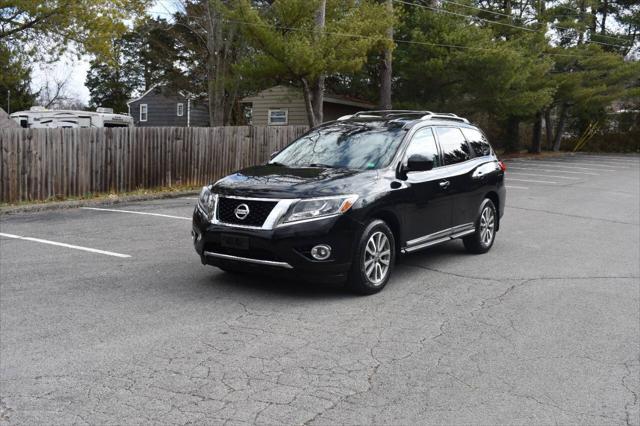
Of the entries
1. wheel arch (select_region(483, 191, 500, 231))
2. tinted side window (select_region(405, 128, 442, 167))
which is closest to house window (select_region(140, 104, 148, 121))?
wheel arch (select_region(483, 191, 500, 231))

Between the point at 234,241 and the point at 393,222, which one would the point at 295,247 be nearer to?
the point at 234,241

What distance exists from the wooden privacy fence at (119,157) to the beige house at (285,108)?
12.4 m

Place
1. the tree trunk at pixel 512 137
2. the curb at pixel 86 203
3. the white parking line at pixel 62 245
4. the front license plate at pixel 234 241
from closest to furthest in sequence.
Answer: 1. the front license plate at pixel 234 241
2. the white parking line at pixel 62 245
3. the curb at pixel 86 203
4. the tree trunk at pixel 512 137

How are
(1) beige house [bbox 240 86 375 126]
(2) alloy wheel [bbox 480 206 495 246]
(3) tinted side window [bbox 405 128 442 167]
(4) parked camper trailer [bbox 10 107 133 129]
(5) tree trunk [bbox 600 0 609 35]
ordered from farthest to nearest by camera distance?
(5) tree trunk [bbox 600 0 609 35] < (1) beige house [bbox 240 86 375 126] < (4) parked camper trailer [bbox 10 107 133 129] < (2) alloy wheel [bbox 480 206 495 246] < (3) tinted side window [bbox 405 128 442 167]

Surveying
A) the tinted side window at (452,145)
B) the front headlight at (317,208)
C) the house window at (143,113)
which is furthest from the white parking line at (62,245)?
the house window at (143,113)

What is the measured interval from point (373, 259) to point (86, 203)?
28.3ft

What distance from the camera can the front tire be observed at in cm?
627

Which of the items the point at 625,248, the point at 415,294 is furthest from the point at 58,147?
the point at 625,248

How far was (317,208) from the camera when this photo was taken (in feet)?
20.0

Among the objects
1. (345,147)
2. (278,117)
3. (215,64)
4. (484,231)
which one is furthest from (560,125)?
(345,147)

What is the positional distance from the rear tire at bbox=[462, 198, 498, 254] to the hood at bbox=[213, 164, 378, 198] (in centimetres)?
251

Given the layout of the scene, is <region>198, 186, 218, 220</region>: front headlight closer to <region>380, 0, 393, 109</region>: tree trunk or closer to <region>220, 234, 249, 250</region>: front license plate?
<region>220, 234, 249, 250</region>: front license plate

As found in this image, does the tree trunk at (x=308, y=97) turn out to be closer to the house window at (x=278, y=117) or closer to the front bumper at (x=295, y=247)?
the house window at (x=278, y=117)

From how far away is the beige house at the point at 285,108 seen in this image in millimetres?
31453
